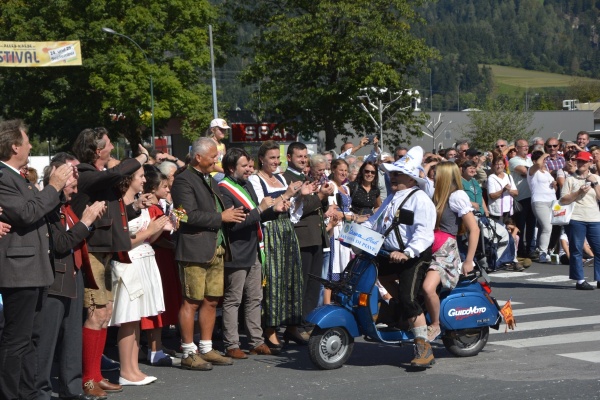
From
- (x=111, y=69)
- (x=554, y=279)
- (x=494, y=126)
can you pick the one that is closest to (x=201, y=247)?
(x=554, y=279)

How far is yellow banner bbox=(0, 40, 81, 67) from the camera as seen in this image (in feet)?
111

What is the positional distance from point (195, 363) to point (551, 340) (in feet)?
11.9

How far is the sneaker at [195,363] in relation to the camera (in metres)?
8.70

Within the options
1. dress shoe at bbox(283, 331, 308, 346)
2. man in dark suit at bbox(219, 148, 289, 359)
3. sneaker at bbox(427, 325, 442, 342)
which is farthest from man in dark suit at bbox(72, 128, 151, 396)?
sneaker at bbox(427, 325, 442, 342)

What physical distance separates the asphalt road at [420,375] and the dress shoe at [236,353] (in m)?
0.11

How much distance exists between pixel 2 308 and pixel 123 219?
4.37 feet

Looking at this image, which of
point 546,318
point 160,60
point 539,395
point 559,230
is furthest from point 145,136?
point 539,395

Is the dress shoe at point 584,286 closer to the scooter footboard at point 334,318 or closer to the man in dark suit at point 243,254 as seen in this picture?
the man in dark suit at point 243,254

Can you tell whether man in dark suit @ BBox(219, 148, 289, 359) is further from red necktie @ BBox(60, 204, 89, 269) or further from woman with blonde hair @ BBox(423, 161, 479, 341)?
red necktie @ BBox(60, 204, 89, 269)

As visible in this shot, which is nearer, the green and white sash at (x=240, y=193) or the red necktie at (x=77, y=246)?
the red necktie at (x=77, y=246)

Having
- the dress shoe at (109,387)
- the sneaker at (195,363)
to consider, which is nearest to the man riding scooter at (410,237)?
the sneaker at (195,363)

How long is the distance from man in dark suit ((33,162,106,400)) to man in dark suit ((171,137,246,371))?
122cm

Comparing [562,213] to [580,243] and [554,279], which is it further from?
[554,279]

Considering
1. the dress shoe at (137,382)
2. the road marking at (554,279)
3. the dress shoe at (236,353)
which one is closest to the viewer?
the dress shoe at (137,382)
